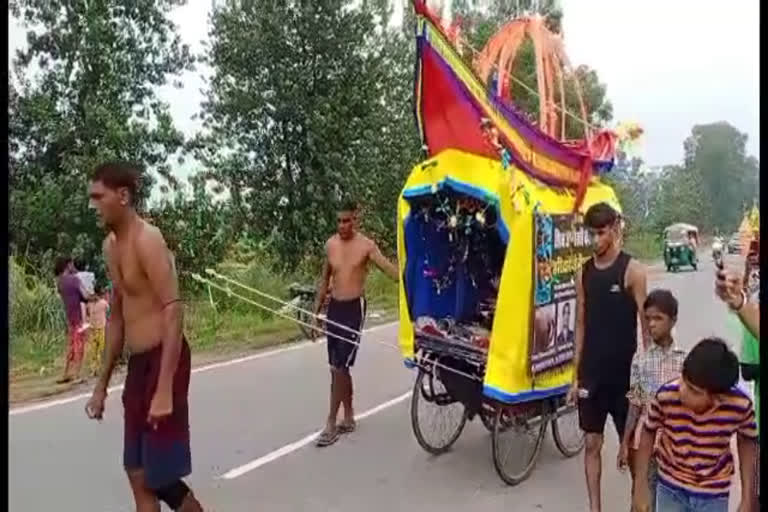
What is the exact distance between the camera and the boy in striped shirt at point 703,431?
3.05 metres

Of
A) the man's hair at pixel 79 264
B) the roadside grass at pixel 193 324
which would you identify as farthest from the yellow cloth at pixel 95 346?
the man's hair at pixel 79 264

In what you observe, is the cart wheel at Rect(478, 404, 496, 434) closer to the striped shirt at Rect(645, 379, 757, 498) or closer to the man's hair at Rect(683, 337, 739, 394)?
the striped shirt at Rect(645, 379, 757, 498)

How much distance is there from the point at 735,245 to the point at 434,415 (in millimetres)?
2887

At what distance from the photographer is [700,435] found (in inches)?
123

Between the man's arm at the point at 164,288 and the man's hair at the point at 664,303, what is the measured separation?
186cm

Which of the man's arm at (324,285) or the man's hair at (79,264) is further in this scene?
the man's hair at (79,264)

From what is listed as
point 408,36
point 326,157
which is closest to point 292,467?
point 326,157

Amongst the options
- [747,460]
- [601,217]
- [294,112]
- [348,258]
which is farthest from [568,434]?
[294,112]

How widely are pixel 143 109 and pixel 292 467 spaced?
22.9 feet

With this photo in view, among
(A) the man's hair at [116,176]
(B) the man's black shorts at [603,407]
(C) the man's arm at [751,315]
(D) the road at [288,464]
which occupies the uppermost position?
(A) the man's hair at [116,176]

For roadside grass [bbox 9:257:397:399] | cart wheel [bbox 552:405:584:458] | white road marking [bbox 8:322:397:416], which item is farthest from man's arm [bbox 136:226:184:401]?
roadside grass [bbox 9:257:397:399]

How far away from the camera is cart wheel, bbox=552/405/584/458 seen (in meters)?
5.77

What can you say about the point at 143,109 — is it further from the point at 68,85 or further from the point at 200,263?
the point at 200,263

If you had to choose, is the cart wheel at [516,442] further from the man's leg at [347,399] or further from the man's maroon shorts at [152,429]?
the man's maroon shorts at [152,429]
